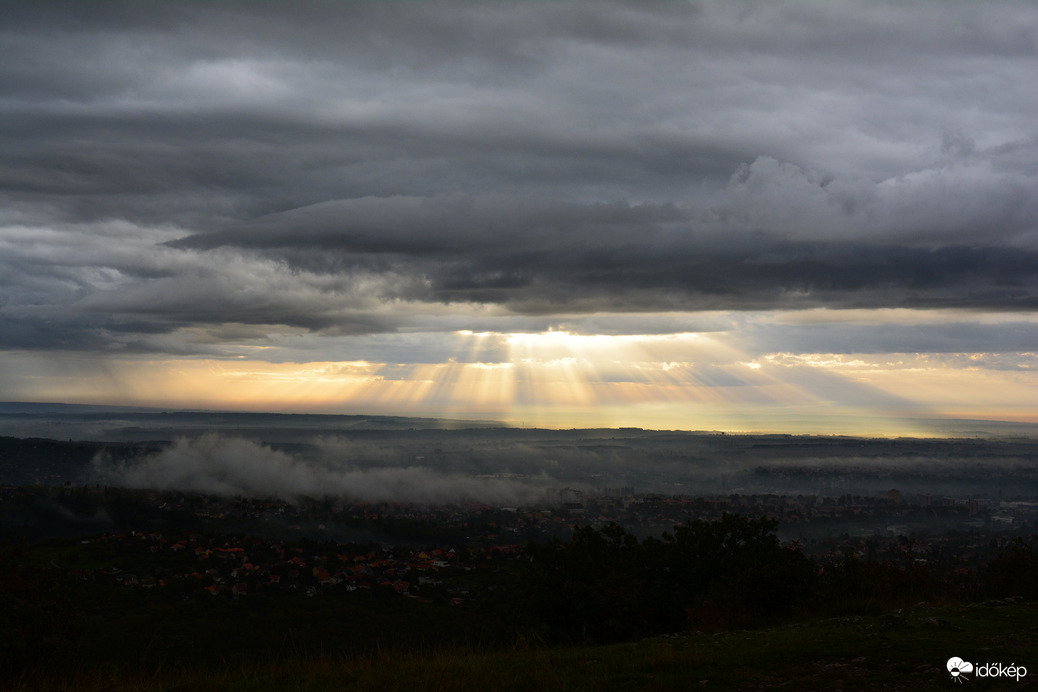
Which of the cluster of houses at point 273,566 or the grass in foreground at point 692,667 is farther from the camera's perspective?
the cluster of houses at point 273,566

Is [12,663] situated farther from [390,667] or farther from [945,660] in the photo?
[945,660]

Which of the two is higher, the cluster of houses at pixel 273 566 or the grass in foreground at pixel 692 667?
the grass in foreground at pixel 692 667

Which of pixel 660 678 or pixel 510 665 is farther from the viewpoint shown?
pixel 510 665

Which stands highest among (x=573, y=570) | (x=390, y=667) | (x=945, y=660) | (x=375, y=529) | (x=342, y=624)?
(x=945, y=660)

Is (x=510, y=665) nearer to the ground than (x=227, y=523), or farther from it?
farther from it

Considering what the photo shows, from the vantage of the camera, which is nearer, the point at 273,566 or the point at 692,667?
the point at 692,667

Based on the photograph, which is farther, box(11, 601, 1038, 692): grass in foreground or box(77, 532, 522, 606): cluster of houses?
box(77, 532, 522, 606): cluster of houses

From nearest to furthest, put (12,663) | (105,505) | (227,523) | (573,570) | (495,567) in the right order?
(12,663) < (573,570) < (495,567) < (227,523) < (105,505)

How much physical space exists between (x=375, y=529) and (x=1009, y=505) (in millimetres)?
170326

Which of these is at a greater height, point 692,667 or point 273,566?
point 692,667

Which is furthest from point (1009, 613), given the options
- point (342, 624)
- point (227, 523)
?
point (227, 523)

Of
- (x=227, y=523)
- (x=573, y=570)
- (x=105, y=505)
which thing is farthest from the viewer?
(x=105, y=505)

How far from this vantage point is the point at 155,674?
1305 cm

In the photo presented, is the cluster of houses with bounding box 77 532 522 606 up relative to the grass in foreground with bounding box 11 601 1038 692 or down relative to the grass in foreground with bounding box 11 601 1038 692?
down
